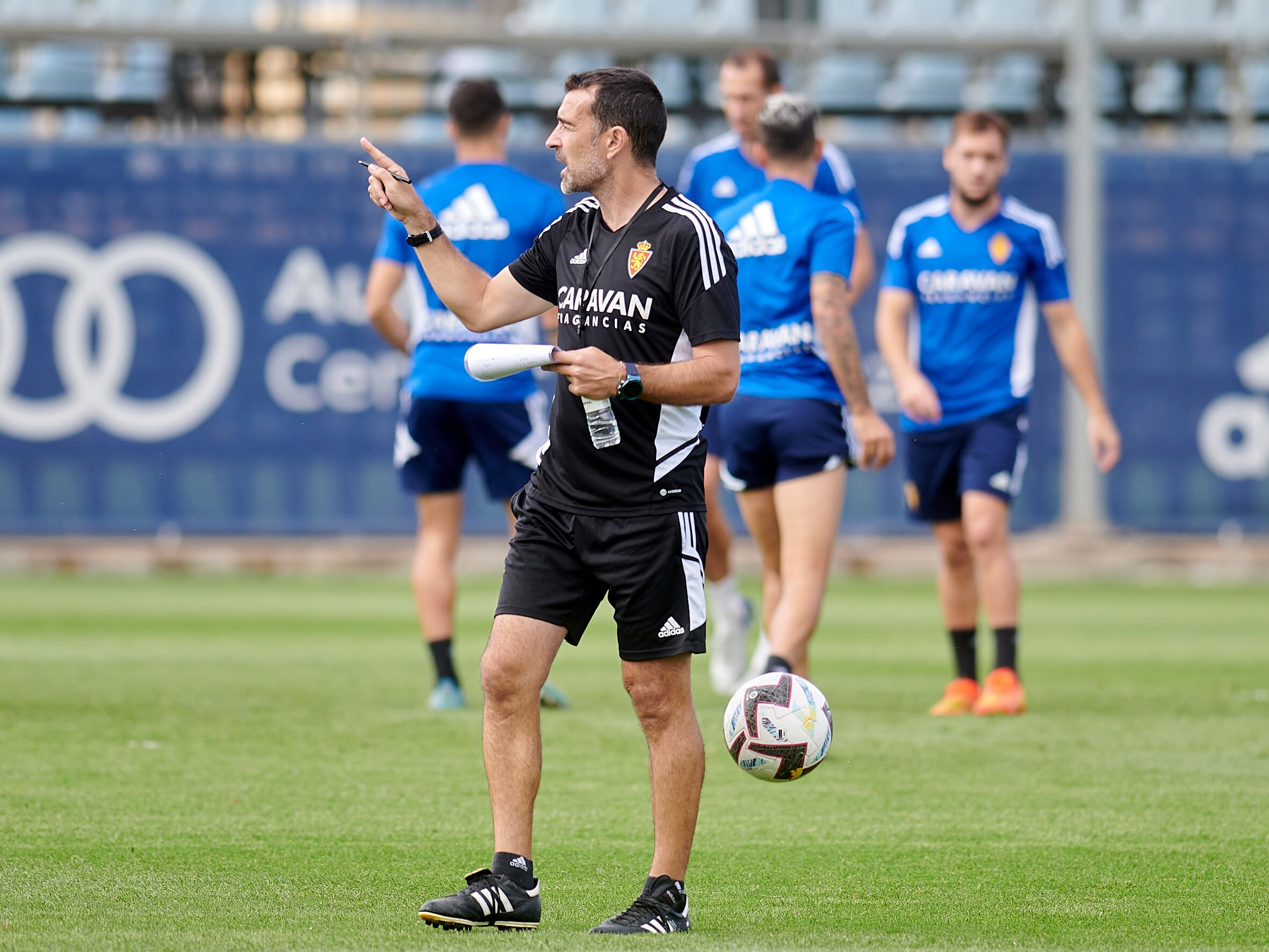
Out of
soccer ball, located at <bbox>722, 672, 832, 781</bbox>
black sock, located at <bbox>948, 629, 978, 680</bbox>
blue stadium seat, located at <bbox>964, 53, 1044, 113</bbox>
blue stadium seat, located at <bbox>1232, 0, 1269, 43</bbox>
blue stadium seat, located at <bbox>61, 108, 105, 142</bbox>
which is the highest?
blue stadium seat, located at <bbox>1232, 0, 1269, 43</bbox>

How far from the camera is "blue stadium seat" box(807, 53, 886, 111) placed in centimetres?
2019

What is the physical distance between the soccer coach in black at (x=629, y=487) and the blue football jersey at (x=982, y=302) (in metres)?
3.82

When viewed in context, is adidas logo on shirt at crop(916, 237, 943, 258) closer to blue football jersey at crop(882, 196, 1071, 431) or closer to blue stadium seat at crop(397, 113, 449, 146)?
blue football jersey at crop(882, 196, 1071, 431)

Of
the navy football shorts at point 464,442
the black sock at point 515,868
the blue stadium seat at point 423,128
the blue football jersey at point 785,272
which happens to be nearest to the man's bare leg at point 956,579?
the blue football jersey at point 785,272

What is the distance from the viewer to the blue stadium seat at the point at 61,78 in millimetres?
19547

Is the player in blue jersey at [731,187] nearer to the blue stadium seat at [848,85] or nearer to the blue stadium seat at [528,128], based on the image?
the blue stadium seat at [528,128]

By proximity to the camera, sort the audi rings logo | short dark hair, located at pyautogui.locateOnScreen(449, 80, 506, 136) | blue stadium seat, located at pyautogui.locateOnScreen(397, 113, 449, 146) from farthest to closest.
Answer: blue stadium seat, located at pyautogui.locateOnScreen(397, 113, 449, 146) → the audi rings logo → short dark hair, located at pyautogui.locateOnScreen(449, 80, 506, 136)

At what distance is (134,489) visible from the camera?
1655cm

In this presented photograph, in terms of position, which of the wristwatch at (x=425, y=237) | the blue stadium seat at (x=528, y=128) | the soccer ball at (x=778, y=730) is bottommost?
the soccer ball at (x=778, y=730)

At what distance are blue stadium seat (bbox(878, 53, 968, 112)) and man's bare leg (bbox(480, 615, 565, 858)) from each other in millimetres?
16922

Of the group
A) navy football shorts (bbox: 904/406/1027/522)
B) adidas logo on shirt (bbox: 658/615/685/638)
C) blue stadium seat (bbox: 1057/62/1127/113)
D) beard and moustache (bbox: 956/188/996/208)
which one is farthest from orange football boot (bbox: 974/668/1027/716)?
blue stadium seat (bbox: 1057/62/1127/113)

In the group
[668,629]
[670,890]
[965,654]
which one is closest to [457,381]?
[965,654]

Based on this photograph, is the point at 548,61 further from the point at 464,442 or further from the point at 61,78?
the point at 464,442

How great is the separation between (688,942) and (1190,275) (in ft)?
47.6
